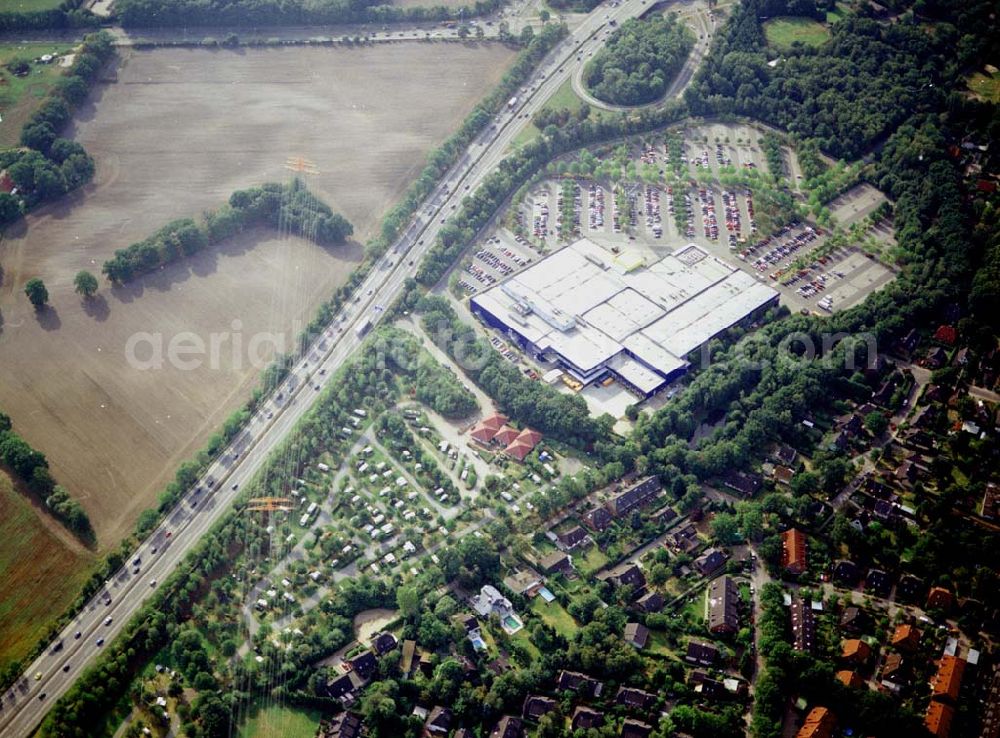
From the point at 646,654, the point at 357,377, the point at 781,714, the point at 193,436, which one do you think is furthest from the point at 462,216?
the point at 781,714

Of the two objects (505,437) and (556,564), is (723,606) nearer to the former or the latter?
(556,564)

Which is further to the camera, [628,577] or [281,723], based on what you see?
[628,577]

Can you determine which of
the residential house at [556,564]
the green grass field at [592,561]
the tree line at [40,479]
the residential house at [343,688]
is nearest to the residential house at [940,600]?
the green grass field at [592,561]

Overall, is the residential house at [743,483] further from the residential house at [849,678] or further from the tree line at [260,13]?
the tree line at [260,13]

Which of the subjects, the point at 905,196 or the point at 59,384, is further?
the point at 905,196

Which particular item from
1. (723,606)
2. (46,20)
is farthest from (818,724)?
(46,20)

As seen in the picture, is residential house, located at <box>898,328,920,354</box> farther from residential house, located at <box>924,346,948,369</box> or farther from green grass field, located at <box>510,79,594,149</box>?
green grass field, located at <box>510,79,594,149</box>

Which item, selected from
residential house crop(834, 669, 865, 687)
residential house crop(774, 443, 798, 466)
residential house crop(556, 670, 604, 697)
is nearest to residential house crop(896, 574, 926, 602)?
residential house crop(834, 669, 865, 687)

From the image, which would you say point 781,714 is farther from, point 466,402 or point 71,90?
point 71,90
